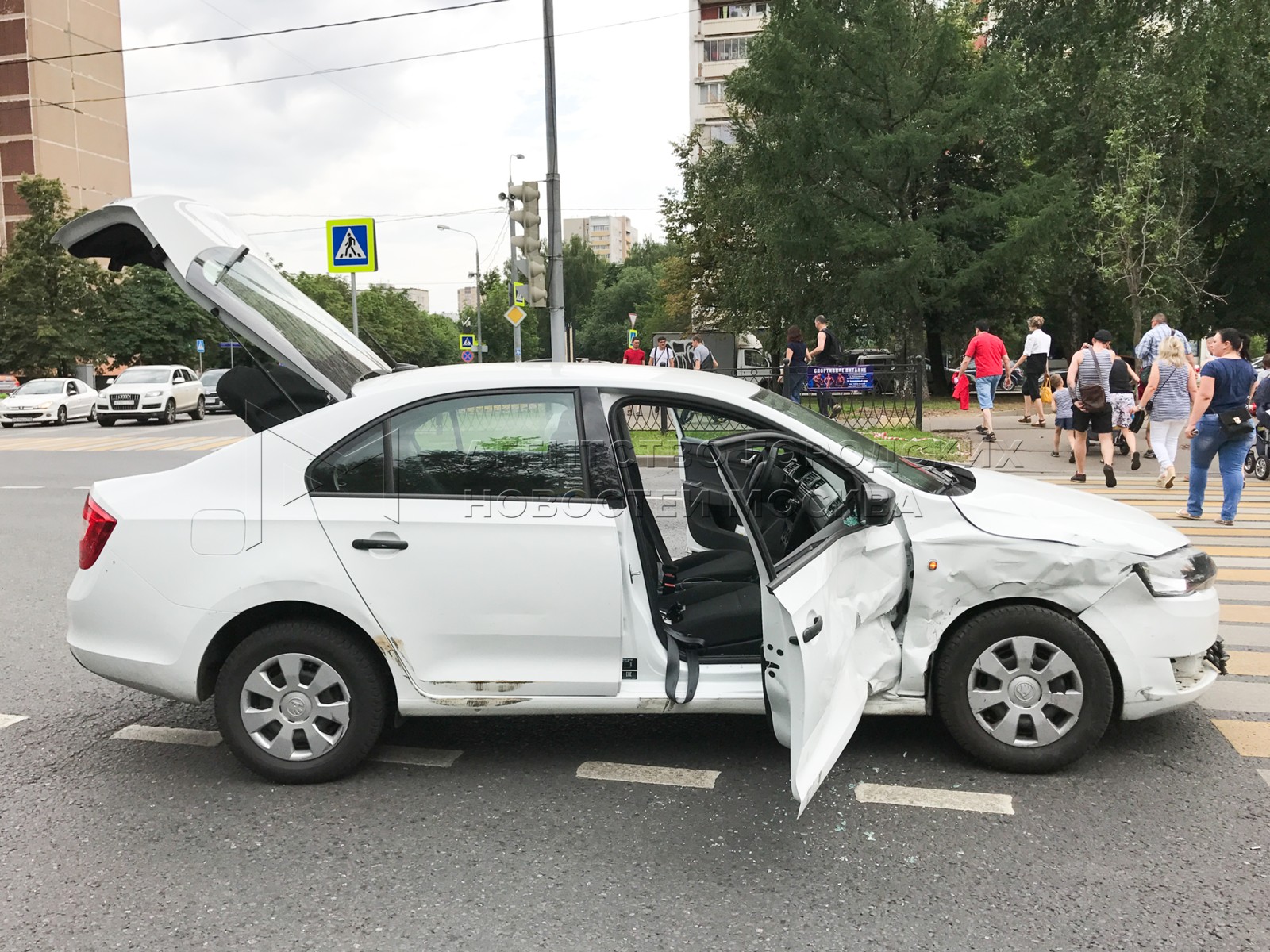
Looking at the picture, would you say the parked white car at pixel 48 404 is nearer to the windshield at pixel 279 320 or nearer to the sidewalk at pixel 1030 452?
the sidewalk at pixel 1030 452

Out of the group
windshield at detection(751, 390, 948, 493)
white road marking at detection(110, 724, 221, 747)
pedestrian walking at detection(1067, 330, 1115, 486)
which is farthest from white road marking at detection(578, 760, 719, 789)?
pedestrian walking at detection(1067, 330, 1115, 486)

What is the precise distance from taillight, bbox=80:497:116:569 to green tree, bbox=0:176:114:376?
50120mm

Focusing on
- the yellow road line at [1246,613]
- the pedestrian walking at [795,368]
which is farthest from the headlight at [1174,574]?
the pedestrian walking at [795,368]

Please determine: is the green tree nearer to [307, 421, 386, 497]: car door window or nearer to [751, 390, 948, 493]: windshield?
[307, 421, 386, 497]: car door window

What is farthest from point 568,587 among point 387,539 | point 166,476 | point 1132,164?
point 1132,164

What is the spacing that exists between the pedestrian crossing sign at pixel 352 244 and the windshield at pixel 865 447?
37.3 ft

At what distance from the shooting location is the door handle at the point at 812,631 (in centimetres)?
305

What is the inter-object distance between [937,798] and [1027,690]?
20.4 inches

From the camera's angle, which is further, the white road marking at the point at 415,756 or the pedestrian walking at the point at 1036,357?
the pedestrian walking at the point at 1036,357

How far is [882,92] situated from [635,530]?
25.0 m

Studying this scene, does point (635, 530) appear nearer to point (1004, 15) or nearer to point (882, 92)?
point (882, 92)

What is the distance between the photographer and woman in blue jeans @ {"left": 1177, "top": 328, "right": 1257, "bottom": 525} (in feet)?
28.6

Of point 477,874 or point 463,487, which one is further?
point 463,487

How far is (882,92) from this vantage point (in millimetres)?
25984
